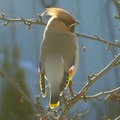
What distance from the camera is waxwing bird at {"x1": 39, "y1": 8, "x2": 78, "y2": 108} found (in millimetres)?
2256

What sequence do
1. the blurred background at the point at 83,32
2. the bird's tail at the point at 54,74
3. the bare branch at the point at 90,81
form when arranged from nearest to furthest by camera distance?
the bare branch at the point at 90,81 → the bird's tail at the point at 54,74 → the blurred background at the point at 83,32

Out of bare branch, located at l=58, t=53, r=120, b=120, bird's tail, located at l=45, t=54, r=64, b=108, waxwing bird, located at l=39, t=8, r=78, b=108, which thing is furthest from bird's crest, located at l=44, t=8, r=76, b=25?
bare branch, located at l=58, t=53, r=120, b=120

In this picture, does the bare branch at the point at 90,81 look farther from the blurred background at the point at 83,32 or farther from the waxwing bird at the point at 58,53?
the blurred background at the point at 83,32

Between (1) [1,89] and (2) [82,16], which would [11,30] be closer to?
(2) [82,16]

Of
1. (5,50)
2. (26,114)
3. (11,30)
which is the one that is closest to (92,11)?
(11,30)

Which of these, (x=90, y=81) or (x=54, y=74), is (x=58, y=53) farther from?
(x=90, y=81)

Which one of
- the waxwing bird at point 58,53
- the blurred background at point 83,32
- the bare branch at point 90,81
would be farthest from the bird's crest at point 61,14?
the blurred background at point 83,32

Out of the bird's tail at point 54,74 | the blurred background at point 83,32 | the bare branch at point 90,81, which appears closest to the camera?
the bare branch at point 90,81

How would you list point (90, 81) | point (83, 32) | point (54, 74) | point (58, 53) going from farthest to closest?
point (83, 32)
point (58, 53)
point (54, 74)
point (90, 81)

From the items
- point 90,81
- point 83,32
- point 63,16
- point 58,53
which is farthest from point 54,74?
point 83,32

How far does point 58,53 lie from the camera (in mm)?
2420

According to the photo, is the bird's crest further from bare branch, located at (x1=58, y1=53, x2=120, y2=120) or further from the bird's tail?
bare branch, located at (x1=58, y1=53, x2=120, y2=120)

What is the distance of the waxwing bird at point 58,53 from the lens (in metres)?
2.26

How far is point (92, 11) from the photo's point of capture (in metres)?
6.91
